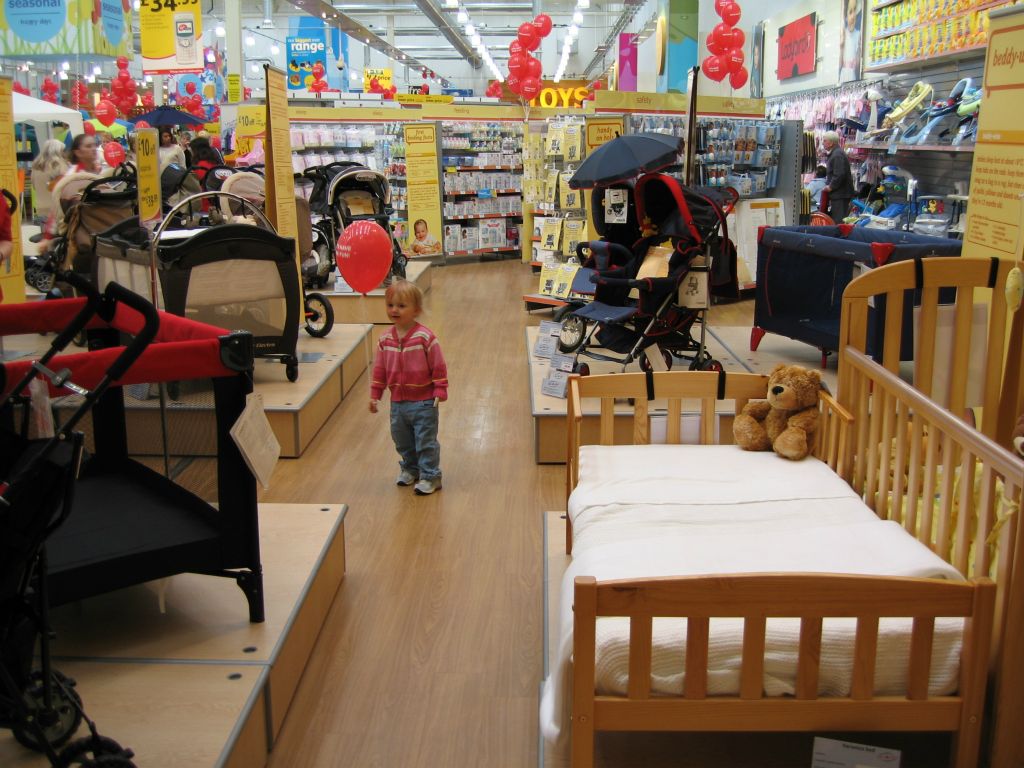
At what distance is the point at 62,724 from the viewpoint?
1.88 metres

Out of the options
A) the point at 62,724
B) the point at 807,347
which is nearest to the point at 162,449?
the point at 62,724

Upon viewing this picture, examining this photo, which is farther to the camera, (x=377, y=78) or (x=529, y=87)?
(x=377, y=78)

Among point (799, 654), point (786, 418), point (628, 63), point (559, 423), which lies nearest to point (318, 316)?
point (559, 423)

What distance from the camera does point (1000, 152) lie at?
3172mm

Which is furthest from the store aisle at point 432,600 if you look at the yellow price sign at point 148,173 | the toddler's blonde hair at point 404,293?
the yellow price sign at point 148,173

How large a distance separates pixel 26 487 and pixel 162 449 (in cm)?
101

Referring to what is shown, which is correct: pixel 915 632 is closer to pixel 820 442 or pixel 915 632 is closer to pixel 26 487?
pixel 820 442

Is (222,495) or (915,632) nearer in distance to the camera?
(915,632)

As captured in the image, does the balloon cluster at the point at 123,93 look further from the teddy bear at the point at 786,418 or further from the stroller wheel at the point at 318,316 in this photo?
the teddy bear at the point at 786,418

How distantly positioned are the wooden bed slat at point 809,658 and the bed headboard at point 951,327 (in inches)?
47.0

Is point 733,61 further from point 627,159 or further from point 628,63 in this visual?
point 628,63

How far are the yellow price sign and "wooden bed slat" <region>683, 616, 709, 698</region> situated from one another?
4.13 meters

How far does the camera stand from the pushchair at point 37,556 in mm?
1691

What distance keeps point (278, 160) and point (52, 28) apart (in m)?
7.97
